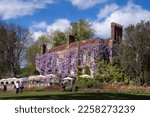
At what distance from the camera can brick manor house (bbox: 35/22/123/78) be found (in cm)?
5922

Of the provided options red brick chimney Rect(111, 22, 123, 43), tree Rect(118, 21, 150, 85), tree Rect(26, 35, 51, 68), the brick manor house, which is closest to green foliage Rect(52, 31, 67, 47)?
tree Rect(26, 35, 51, 68)

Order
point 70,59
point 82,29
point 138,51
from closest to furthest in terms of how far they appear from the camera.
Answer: point 138,51 → point 70,59 → point 82,29

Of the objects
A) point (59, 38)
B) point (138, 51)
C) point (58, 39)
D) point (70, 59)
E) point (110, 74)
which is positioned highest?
point (59, 38)

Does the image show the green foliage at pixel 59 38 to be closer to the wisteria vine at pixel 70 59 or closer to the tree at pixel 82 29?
the tree at pixel 82 29

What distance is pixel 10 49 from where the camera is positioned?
78.4m

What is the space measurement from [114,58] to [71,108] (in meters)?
46.8

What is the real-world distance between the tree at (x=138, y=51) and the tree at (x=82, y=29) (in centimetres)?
3679

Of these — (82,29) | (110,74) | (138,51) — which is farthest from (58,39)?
(138,51)

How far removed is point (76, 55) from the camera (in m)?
63.6

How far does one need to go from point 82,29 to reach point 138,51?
40.0m

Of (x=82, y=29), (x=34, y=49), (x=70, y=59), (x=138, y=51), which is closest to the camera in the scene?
(x=138, y=51)

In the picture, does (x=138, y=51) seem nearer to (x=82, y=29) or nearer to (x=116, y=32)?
(x=116, y=32)

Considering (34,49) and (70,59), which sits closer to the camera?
(70,59)

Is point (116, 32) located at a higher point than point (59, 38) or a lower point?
lower
